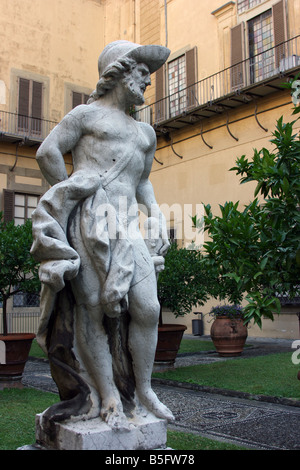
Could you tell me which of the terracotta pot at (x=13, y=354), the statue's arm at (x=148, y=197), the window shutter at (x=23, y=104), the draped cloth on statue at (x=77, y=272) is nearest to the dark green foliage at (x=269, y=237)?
the statue's arm at (x=148, y=197)

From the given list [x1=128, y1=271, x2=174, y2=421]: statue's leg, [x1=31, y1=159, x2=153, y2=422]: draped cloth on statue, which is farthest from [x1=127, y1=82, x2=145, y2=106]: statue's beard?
[x1=128, y1=271, x2=174, y2=421]: statue's leg

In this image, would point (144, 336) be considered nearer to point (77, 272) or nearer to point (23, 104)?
point (77, 272)

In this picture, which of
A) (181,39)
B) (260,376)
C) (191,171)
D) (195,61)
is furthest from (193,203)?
(260,376)

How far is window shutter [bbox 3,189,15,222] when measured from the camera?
18.1 m

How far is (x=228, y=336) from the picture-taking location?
1088cm

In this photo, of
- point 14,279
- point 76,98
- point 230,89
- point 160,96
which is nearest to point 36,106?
point 76,98

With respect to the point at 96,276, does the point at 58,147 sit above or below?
above

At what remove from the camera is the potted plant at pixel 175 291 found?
348 inches

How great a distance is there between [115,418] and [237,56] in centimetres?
1554

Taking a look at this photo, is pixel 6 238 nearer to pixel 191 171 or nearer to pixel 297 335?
pixel 297 335

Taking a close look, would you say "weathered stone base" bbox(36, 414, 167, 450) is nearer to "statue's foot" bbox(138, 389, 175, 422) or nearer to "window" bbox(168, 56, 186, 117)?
"statue's foot" bbox(138, 389, 175, 422)

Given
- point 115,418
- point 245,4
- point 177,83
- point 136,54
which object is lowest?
point 115,418

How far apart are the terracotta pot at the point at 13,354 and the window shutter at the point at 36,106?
13796mm
